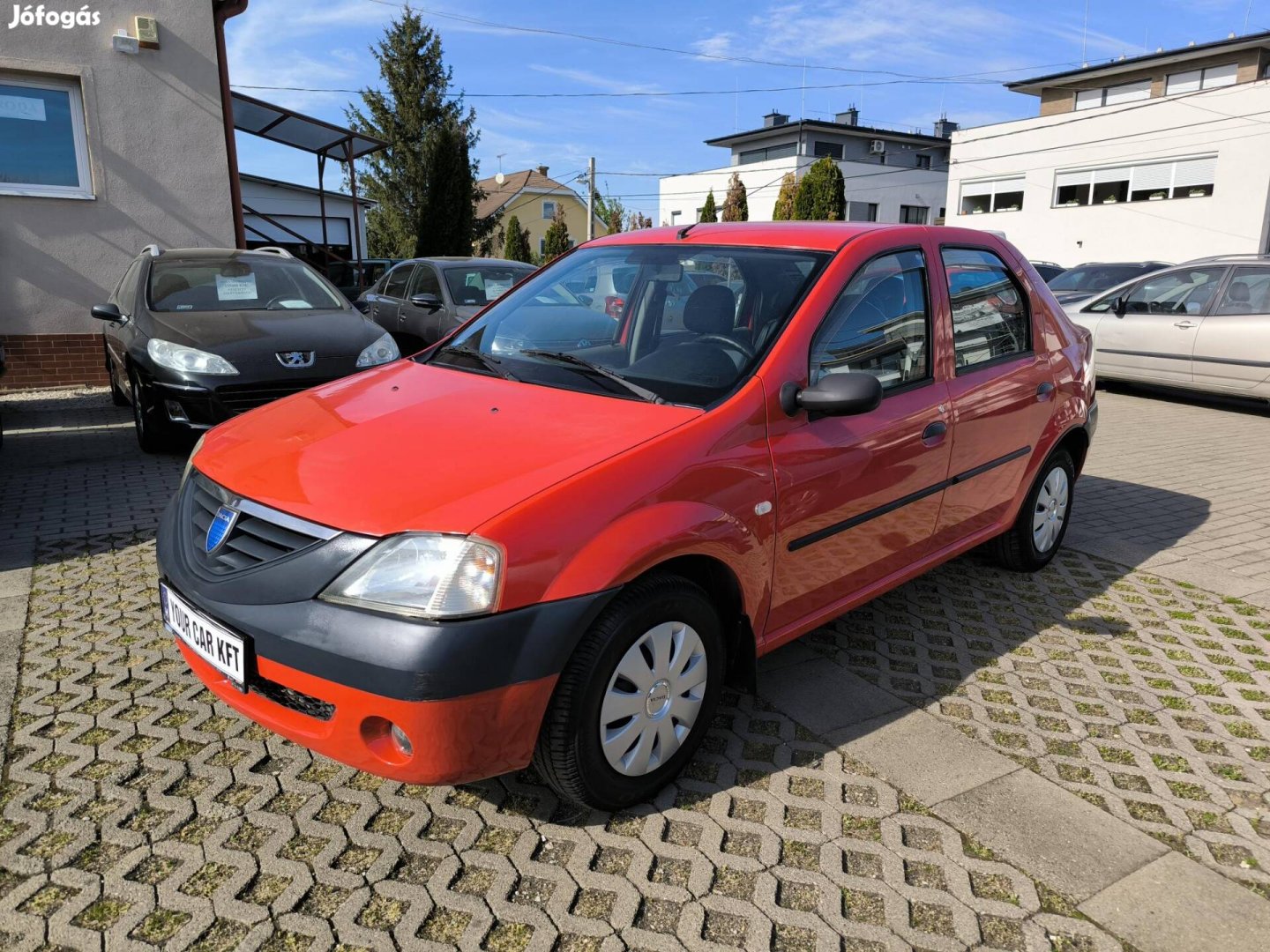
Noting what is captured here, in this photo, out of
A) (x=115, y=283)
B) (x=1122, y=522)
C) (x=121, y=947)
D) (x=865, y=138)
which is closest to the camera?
(x=121, y=947)

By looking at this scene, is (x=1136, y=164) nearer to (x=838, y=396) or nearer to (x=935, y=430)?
(x=935, y=430)

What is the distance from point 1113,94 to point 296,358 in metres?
36.5

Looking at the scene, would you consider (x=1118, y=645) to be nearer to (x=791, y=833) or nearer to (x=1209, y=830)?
(x=1209, y=830)

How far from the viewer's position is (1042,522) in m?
4.63

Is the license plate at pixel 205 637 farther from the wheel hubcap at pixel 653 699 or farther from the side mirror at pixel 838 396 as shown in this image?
the side mirror at pixel 838 396

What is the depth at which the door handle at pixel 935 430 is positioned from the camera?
3.43 meters

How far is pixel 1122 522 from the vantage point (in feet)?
18.7

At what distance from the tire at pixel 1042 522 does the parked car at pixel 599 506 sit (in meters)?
0.62

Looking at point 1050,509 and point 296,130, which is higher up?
point 296,130

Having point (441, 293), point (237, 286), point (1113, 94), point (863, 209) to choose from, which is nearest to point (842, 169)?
A: point (863, 209)

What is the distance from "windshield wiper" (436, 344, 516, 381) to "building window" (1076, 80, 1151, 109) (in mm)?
35004

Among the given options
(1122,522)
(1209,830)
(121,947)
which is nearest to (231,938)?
(121,947)

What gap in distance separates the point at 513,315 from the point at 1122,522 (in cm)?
433

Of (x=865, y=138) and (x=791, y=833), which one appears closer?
(x=791, y=833)
